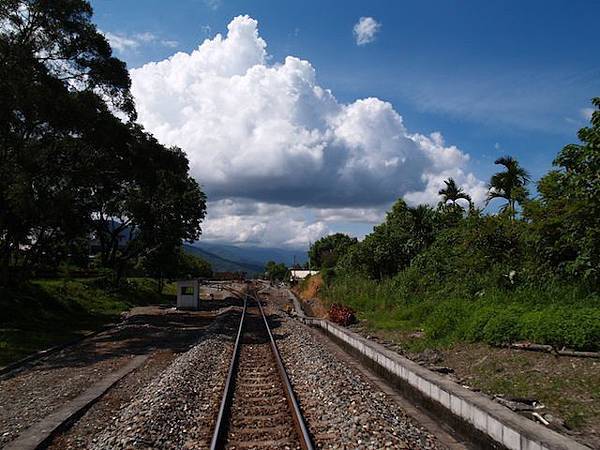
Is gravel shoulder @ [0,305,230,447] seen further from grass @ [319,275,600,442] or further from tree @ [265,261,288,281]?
tree @ [265,261,288,281]

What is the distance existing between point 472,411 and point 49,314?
63.5 ft

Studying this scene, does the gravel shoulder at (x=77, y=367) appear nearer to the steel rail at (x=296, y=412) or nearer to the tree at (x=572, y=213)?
the steel rail at (x=296, y=412)

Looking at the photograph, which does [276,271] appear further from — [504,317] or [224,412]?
[224,412]

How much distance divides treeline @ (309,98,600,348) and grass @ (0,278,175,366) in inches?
454

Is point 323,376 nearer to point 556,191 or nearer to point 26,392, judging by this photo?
point 26,392

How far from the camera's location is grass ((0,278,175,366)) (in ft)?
51.8

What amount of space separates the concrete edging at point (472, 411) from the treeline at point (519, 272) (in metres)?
2.25

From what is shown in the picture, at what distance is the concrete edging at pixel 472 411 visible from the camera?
5.93 meters

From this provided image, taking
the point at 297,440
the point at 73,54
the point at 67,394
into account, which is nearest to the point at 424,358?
the point at 297,440

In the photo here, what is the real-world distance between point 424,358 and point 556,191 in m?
6.17

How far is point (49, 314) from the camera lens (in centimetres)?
2144

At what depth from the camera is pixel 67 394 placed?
9.80m

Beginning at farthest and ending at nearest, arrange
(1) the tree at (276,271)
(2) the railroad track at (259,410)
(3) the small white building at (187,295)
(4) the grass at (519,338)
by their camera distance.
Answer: (1) the tree at (276,271) → (3) the small white building at (187,295) → (4) the grass at (519,338) → (2) the railroad track at (259,410)

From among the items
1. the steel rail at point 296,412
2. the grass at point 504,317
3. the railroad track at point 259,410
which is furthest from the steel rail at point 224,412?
the grass at point 504,317
